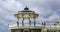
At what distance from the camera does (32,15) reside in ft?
163

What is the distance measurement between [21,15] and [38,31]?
4.91 metres

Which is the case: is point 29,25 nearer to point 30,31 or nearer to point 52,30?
point 30,31

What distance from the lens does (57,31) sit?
4884 centimetres

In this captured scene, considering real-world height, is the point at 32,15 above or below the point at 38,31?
above

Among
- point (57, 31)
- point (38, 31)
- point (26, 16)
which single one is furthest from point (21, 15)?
point (57, 31)

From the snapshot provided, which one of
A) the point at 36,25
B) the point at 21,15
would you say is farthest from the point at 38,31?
the point at 21,15

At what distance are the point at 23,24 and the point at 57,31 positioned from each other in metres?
7.00

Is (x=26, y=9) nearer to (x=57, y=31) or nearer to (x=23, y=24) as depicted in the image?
(x=23, y=24)

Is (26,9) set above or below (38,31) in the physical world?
above

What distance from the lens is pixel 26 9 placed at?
4938cm

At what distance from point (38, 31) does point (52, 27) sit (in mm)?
2942

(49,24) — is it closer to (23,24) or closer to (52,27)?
(52,27)

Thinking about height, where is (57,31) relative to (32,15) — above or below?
below

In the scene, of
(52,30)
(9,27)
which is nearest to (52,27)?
(52,30)
